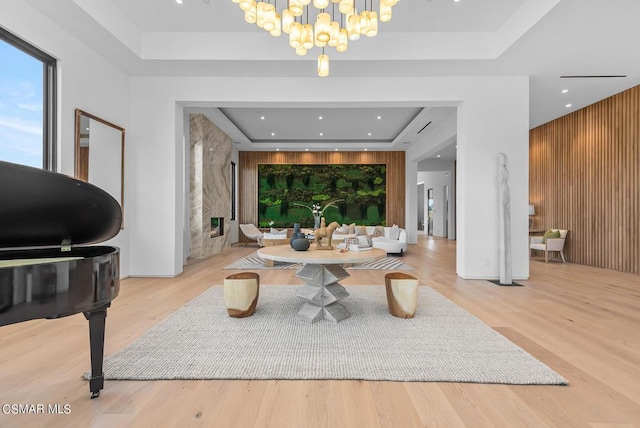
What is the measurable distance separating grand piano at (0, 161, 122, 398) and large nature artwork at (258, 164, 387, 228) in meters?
9.20

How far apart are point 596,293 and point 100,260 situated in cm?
559

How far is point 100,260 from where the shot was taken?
5.31 feet

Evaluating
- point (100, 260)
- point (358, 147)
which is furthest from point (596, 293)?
point (358, 147)

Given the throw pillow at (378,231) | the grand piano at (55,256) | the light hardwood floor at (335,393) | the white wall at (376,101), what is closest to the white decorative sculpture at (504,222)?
the white wall at (376,101)

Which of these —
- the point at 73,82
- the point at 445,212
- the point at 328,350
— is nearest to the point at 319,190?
the point at 445,212

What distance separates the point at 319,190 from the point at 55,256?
9.54 meters

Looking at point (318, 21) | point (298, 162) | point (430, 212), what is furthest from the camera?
point (430, 212)

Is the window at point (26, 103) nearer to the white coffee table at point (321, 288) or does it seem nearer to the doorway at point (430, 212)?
the white coffee table at point (321, 288)

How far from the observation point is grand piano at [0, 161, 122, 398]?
4.47ft

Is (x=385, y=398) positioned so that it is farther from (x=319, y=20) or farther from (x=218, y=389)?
(x=319, y=20)

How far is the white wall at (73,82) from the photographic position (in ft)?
10.8

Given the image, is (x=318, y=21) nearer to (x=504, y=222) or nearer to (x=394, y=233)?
(x=504, y=222)

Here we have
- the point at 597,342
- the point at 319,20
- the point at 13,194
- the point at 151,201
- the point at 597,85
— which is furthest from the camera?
the point at 597,85

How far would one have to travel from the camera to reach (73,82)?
391cm
